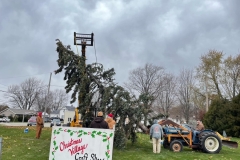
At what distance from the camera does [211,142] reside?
11266 mm

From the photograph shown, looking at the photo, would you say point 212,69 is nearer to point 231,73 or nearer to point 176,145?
point 231,73

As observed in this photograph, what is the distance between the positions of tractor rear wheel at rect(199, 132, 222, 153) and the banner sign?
708 centimetres

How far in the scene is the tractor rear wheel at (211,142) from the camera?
36.4 ft

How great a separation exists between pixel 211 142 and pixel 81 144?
785cm

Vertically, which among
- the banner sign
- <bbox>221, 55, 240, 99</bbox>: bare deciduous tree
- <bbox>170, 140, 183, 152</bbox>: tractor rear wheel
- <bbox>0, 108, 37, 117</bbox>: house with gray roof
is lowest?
<bbox>170, 140, 183, 152</bbox>: tractor rear wheel

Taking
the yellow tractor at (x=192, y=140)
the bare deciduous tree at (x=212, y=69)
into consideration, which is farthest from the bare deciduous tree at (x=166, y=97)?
the yellow tractor at (x=192, y=140)

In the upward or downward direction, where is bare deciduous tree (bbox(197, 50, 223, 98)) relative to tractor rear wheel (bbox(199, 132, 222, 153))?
upward

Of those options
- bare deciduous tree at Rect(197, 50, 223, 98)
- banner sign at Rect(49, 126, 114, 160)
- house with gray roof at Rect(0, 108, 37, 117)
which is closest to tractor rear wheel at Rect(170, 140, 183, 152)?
banner sign at Rect(49, 126, 114, 160)

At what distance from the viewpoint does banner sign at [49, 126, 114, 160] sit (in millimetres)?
5242

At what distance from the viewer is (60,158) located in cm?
527

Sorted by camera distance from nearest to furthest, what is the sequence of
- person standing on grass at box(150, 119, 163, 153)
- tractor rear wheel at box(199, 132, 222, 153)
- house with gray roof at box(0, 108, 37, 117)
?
person standing on grass at box(150, 119, 163, 153), tractor rear wheel at box(199, 132, 222, 153), house with gray roof at box(0, 108, 37, 117)

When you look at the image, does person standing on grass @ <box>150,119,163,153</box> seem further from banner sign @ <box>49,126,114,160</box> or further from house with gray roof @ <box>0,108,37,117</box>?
house with gray roof @ <box>0,108,37,117</box>

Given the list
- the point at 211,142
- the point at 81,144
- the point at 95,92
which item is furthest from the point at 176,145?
the point at 81,144

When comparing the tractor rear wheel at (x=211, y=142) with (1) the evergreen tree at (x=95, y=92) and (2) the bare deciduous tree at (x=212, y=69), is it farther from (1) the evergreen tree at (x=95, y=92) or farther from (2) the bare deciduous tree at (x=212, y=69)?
(2) the bare deciduous tree at (x=212, y=69)
